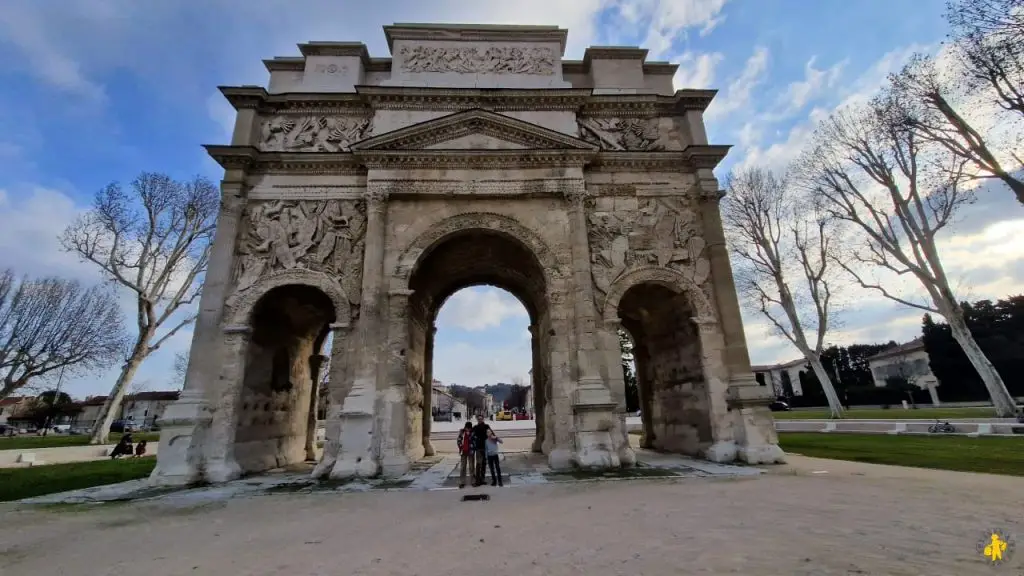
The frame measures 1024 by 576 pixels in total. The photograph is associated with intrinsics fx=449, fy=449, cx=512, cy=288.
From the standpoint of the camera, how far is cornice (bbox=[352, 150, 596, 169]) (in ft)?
47.3

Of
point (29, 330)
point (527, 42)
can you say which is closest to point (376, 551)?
point (527, 42)

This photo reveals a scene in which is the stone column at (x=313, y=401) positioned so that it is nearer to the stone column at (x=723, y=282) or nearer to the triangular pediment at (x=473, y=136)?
the triangular pediment at (x=473, y=136)

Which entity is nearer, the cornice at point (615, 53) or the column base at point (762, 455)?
the column base at point (762, 455)

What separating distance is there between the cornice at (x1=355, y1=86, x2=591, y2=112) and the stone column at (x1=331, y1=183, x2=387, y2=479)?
3.39 metres

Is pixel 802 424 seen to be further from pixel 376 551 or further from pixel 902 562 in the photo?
pixel 376 551

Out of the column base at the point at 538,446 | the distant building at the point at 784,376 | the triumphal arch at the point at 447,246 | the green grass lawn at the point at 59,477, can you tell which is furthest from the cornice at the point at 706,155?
the distant building at the point at 784,376

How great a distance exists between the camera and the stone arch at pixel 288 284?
43.1 ft

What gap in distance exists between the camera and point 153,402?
69625 millimetres

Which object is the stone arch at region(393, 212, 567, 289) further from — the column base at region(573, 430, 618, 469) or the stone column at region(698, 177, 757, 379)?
the stone column at region(698, 177, 757, 379)

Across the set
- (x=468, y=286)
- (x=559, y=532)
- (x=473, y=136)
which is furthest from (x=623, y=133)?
(x=559, y=532)

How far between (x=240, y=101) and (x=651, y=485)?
672 inches

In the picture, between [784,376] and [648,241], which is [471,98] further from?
[784,376]

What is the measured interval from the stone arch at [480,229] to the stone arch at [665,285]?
1768 millimetres

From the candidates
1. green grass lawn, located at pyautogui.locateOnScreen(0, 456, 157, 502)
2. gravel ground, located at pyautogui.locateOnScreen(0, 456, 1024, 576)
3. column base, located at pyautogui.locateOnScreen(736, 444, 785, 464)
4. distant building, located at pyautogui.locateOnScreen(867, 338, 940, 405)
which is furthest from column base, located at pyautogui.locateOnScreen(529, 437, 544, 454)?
distant building, located at pyautogui.locateOnScreen(867, 338, 940, 405)
